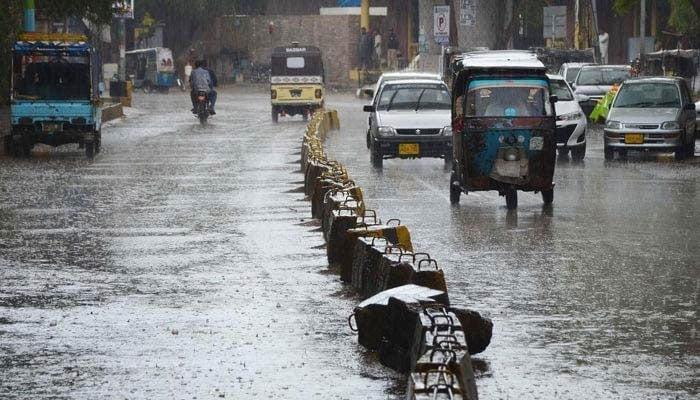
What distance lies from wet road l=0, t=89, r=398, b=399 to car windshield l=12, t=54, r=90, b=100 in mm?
6529

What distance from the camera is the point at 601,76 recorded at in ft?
150

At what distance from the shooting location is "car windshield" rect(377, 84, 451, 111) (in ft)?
97.7

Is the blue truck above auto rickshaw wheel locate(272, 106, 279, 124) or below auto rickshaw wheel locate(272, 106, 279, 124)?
above

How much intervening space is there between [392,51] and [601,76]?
35614 millimetres

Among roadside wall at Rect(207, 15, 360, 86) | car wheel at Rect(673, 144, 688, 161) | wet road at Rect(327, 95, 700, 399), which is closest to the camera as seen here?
wet road at Rect(327, 95, 700, 399)

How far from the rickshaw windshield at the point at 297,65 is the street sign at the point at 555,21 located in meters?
9.24

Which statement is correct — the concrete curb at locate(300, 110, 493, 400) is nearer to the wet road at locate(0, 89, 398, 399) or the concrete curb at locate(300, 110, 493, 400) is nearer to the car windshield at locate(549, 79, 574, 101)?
the wet road at locate(0, 89, 398, 399)

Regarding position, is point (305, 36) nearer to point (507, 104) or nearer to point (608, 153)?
point (608, 153)

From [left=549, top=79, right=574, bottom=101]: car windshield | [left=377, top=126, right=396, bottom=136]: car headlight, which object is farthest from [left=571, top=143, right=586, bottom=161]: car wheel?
[left=377, top=126, right=396, bottom=136]: car headlight

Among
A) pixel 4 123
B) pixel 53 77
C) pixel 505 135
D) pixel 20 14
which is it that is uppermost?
pixel 20 14

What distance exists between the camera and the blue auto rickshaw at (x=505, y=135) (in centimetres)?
2036

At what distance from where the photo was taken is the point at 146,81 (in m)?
77.4

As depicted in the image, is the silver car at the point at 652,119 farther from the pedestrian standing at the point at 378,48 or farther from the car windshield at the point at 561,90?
the pedestrian standing at the point at 378,48

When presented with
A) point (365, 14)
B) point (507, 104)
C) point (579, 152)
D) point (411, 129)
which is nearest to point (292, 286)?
point (507, 104)
